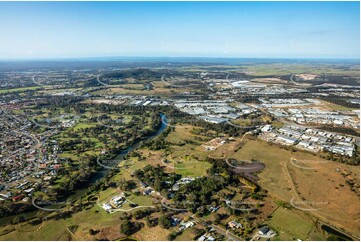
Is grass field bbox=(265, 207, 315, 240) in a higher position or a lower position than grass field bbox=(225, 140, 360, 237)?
lower

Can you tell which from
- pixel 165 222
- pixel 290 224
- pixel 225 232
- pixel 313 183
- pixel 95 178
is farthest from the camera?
pixel 95 178

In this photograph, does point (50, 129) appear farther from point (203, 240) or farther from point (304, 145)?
point (304, 145)

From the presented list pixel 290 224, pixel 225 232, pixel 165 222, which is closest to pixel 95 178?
pixel 165 222

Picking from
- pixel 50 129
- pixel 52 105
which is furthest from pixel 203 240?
pixel 52 105

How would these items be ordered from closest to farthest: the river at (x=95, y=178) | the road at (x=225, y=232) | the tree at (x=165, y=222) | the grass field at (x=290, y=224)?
the road at (x=225, y=232) < the grass field at (x=290, y=224) < the tree at (x=165, y=222) < the river at (x=95, y=178)

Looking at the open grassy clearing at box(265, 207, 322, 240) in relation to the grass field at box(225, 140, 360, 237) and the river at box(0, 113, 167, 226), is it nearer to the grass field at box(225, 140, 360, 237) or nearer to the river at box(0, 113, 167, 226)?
the grass field at box(225, 140, 360, 237)

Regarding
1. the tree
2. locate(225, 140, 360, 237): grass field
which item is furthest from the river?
locate(225, 140, 360, 237): grass field

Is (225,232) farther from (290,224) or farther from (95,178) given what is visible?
(95,178)

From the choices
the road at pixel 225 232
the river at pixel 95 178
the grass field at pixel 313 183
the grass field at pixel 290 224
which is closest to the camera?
the road at pixel 225 232

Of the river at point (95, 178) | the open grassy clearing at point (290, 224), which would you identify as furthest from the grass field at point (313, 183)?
the river at point (95, 178)

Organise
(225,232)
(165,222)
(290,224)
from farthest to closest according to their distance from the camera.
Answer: (290,224) → (165,222) → (225,232)

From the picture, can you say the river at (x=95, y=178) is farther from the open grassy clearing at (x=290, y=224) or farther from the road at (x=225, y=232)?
the open grassy clearing at (x=290, y=224)

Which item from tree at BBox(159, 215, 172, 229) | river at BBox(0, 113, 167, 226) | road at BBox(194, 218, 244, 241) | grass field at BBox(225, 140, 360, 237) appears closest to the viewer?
road at BBox(194, 218, 244, 241)
